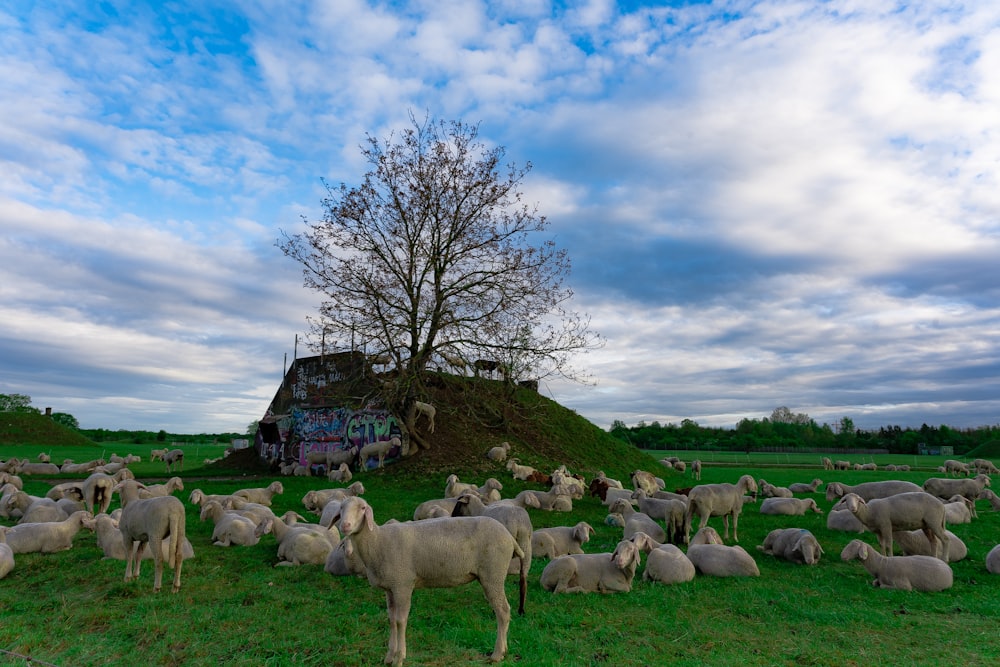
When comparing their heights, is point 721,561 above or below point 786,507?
above

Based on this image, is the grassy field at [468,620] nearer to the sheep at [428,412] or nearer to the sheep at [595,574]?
the sheep at [595,574]

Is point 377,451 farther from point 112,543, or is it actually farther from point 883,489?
point 883,489

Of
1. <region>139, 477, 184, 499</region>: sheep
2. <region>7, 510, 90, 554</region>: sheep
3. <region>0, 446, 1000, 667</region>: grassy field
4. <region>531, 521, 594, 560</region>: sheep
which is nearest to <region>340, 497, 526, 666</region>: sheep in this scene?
<region>0, 446, 1000, 667</region>: grassy field

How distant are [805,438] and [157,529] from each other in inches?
4751

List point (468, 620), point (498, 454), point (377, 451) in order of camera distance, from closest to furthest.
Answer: point (468, 620) → point (498, 454) → point (377, 451)

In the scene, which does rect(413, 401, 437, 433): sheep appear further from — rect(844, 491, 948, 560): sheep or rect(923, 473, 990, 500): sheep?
rect(923, 473, 990, 500): sheep

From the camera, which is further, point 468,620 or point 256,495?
point 256,495

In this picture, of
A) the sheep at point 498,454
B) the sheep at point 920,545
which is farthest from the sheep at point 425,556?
the sheep at point 498,454

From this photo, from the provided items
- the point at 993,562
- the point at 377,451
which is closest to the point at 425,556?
the point at 993,562

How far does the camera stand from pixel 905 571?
1026 cm

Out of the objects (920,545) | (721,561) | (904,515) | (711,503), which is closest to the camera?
(721,561)

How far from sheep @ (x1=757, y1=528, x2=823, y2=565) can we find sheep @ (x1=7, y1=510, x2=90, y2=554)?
14701mm

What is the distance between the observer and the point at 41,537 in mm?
12039

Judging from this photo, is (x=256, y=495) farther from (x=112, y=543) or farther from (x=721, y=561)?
(x=721, y=561)
